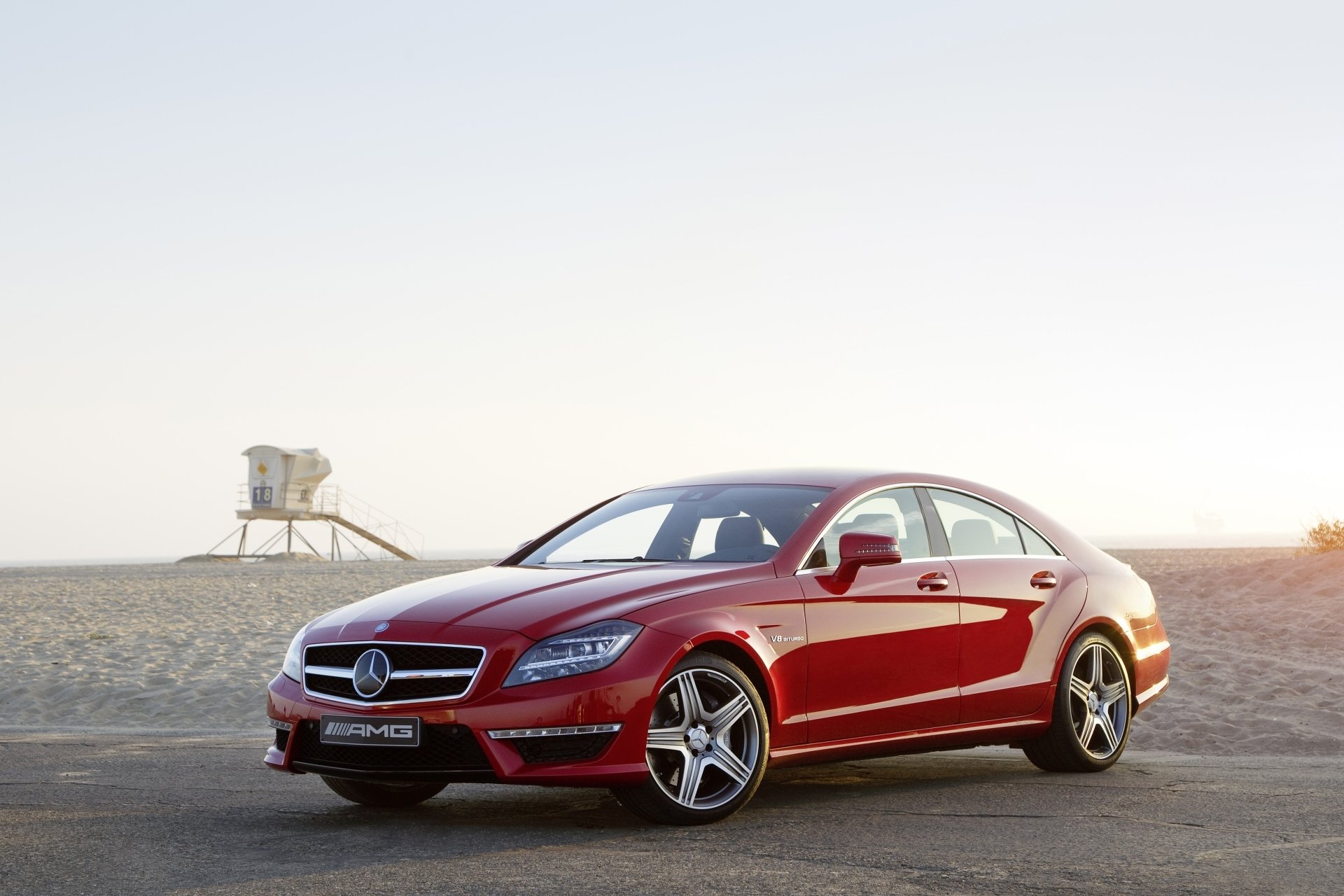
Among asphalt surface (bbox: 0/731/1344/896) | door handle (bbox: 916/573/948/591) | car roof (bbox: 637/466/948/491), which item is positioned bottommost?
asphalt surface (bbox: 0/731/1344/896)

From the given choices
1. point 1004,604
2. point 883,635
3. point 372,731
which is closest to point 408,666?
point 372,731

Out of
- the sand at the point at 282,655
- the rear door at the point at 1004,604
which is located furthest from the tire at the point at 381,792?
the sand at the point at 282,655

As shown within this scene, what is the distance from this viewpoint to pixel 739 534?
7316mm

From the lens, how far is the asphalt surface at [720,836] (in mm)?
5184

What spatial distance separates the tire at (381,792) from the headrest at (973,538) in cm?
282

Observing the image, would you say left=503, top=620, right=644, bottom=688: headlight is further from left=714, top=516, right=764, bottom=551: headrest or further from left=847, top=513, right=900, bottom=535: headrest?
left=847, top=513, right=900, bottom=535: headrest

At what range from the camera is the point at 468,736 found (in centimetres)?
609

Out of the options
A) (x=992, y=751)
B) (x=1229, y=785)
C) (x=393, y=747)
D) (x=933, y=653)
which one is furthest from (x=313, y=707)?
(x=992, y=751)

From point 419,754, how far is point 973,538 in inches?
128

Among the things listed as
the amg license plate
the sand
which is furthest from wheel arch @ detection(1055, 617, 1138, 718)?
the amg license plate

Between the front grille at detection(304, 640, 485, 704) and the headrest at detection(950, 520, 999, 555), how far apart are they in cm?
281

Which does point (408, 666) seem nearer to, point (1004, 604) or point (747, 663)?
point (747, 663)

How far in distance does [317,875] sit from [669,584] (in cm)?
194

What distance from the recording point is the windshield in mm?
7277
